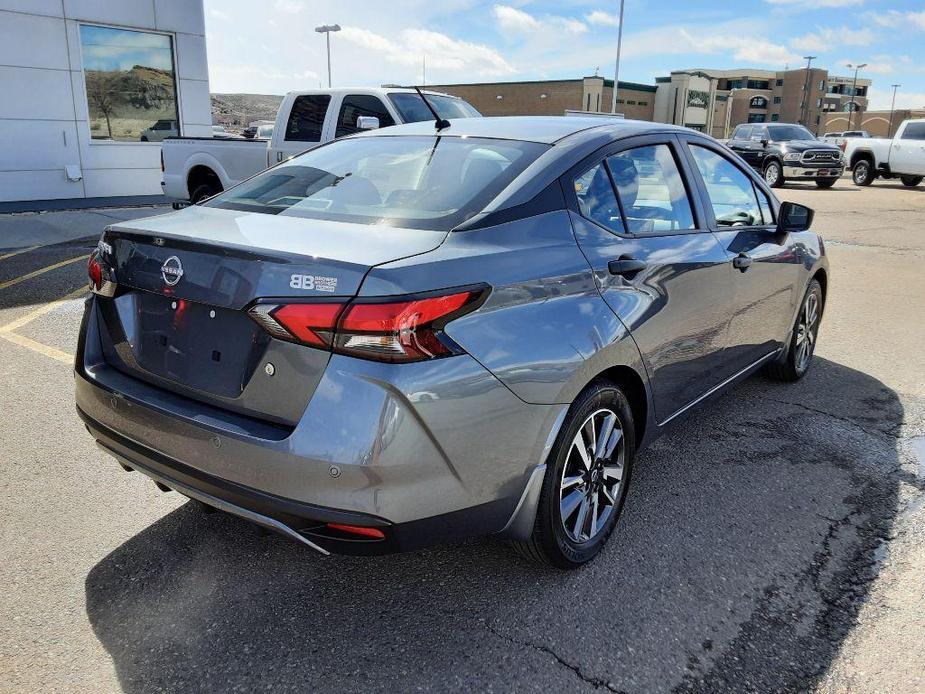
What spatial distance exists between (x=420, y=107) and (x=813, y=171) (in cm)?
1842

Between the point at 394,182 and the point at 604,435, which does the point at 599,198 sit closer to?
the point at 394,182

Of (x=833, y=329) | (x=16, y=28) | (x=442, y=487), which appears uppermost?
(x=16, y=28)

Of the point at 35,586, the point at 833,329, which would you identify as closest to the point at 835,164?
the point at 833,329

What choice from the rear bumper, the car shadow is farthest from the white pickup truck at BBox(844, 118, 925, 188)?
the car shadow

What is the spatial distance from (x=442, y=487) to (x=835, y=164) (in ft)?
82.9

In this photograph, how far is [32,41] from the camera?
13.8 m

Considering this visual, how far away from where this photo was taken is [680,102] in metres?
71.9

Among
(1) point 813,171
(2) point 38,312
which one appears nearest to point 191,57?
(2) point 38,312

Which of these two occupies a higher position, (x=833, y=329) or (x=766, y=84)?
(x=766, y=84)

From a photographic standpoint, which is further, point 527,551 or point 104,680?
point 527,551

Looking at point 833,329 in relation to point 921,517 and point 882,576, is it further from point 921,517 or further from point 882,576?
point 882,576

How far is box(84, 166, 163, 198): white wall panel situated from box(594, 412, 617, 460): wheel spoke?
48.8ft

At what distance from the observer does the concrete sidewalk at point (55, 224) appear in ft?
34.1

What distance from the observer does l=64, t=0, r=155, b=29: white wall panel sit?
14.3 m
